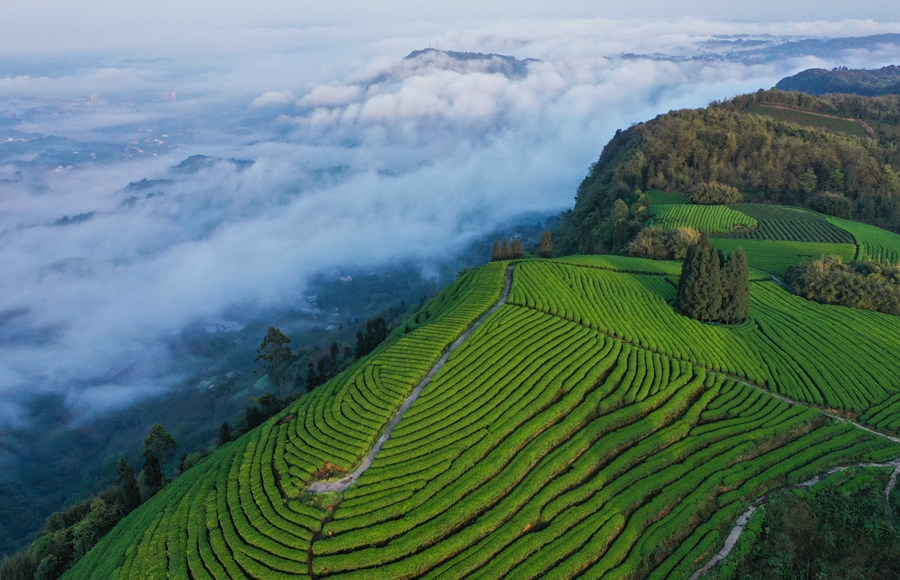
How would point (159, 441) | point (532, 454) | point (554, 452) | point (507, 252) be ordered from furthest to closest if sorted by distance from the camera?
point (507, 252)
point (159, 441)
point (554, 452)
point (532, 454)

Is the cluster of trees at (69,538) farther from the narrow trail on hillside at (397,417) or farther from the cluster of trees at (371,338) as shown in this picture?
the cluster of trees at (371,338)

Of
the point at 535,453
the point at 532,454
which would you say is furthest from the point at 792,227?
the point at 532,454

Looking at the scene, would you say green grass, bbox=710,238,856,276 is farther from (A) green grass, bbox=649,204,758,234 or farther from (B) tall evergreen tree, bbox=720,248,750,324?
(B) tall evergreen tree, bbox=720,248,750,324

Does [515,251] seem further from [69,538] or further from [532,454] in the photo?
[69,538]

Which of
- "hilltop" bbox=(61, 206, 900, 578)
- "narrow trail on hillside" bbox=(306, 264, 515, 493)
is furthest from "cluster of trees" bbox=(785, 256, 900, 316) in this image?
"narrow trail on hillside" bbox=(306, 264, 515, 493)

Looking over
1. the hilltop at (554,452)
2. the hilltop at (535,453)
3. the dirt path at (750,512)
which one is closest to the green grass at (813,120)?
the hilltop at (554,452)

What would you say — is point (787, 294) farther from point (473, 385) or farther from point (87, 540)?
point (87, 540)
